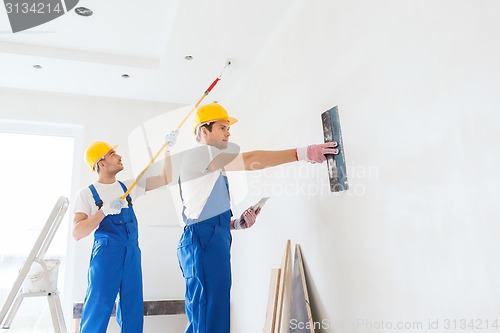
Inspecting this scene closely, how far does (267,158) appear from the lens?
2123 mm

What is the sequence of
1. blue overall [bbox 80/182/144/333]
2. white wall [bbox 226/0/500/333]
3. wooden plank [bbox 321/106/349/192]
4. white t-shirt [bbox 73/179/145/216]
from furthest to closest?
white t-shirt [bbox 73/179/145/216] → blue overall [bbox 80/182/144/333] → wooden plank [bbox 321/106/349/192] → white wall [bbox 226/0/500/333]

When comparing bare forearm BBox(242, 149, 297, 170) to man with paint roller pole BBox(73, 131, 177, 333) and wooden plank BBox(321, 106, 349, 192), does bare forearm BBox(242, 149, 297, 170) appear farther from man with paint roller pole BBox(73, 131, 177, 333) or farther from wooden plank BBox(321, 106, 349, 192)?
man with paint roller pole BBox(73, 131, 177, 333)

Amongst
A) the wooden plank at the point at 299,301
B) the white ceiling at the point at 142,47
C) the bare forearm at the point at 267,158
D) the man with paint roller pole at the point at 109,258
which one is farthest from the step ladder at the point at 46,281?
the white ceiling at the point at 142,47

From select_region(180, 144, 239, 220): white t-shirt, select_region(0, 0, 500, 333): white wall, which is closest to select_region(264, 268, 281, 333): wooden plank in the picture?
A: select_region(0, 0, 500, 333): white wall

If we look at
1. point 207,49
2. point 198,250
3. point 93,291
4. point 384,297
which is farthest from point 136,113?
point 384,297

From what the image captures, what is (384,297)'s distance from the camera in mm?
1608

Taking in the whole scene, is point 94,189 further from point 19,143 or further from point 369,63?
point 369,63

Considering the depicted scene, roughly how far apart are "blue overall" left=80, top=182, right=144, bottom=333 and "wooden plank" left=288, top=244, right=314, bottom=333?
1.15 metres

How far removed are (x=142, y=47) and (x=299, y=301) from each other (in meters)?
2.43

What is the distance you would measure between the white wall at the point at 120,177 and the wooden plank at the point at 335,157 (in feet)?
8.35

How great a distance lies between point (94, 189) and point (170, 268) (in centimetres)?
152

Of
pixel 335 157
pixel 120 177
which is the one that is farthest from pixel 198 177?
pixel 120 177

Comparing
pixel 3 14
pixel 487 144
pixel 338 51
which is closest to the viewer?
pixel 487 144

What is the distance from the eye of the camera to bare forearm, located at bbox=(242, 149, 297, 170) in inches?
82.1
